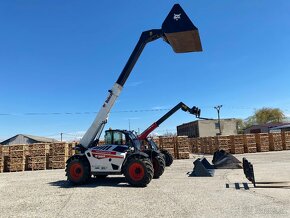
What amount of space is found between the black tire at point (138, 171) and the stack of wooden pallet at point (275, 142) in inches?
1051

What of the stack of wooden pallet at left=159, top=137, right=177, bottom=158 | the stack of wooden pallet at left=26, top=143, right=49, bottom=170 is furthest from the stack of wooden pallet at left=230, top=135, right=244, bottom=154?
the stack of wooden pallet at left=26, top=143, right=49, bottom=170

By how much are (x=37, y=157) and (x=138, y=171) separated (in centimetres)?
1418

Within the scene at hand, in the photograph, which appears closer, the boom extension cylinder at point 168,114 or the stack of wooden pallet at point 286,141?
the boom extension cylinder at point 168,114

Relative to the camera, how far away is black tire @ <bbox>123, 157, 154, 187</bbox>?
1214cm

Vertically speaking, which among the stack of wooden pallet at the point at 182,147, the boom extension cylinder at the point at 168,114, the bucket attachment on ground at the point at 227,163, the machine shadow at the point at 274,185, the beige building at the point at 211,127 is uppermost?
the beige building at the point at 211,127

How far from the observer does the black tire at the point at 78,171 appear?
43.0ft

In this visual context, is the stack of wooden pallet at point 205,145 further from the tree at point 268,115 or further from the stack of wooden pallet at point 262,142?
the tree at point 268,115

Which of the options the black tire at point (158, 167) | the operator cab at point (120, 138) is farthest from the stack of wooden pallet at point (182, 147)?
the operator cab at point (120, 138)

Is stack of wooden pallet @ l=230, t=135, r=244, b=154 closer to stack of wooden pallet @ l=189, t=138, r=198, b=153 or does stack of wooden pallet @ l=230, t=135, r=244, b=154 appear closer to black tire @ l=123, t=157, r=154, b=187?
stack of wooden pallet @ l=189, t=138, r=198, b=153

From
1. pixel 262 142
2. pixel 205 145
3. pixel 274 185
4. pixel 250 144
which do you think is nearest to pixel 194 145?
pixel 205 145

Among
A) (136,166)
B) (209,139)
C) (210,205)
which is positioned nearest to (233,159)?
(136,166)

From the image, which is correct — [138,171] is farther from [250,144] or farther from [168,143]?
[250,144]

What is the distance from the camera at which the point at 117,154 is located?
42.0 feet

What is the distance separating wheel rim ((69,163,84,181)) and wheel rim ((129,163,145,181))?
7.35 feet
